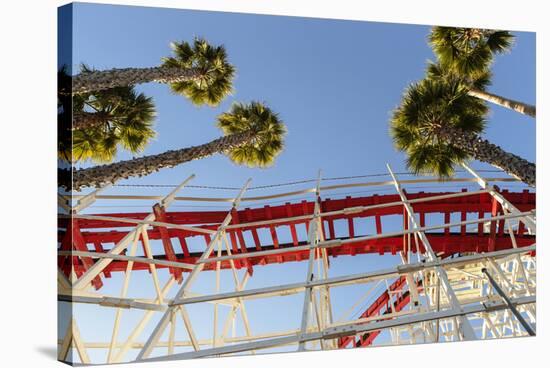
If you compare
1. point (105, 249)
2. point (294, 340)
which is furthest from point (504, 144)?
point (105, 249)

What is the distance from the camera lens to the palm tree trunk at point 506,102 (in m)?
7.48

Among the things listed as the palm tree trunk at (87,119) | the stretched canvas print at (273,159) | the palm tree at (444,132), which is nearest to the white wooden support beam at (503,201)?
the stretched canvas print at (273,159)

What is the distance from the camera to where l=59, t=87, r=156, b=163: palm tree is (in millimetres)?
5527

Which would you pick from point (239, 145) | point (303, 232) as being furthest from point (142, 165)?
Result: point (303, 232)

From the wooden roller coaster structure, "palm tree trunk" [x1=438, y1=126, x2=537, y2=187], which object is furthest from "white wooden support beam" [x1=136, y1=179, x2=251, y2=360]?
"palm tree trunk" [x1=438, y1=126, x2=537, y2=187]

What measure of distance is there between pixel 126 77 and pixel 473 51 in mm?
4557

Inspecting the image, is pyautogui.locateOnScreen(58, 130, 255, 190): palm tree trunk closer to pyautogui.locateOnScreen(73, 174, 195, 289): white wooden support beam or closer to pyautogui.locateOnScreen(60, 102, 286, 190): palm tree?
pyautogui.locateOnScreen(60, 102, 286, 190): palm tree

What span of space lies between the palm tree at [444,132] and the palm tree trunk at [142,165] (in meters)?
2.17

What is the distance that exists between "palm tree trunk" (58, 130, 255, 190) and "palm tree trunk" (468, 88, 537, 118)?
3.12m

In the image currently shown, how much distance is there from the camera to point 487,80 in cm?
795

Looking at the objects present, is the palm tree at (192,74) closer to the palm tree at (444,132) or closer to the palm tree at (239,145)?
the palm tree at (239,145)

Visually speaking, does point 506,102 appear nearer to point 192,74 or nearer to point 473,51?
point 473,51

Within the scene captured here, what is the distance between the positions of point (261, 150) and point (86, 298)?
3338 mm

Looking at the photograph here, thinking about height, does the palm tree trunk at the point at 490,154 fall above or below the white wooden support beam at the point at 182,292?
above
